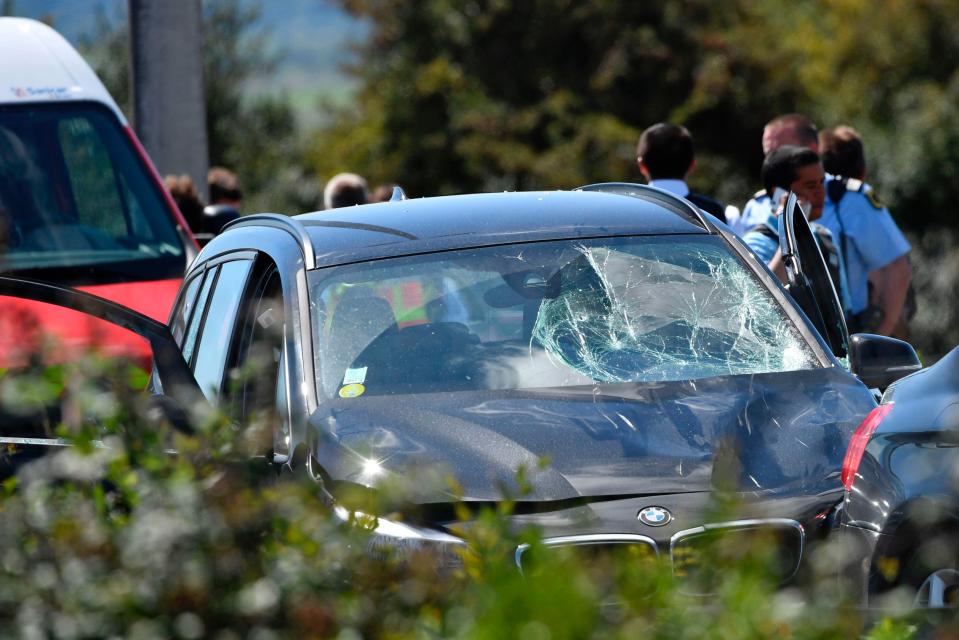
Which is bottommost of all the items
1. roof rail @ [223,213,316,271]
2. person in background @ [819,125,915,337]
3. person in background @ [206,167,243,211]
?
person in background @ [206,167,243,211]

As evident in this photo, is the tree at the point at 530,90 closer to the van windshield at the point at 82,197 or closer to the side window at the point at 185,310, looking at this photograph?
the van windshield at the point at 82,197

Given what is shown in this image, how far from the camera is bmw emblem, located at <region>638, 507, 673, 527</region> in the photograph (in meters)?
3.90

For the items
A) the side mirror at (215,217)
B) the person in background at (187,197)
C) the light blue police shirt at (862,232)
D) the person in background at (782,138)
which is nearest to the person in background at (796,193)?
the light blue police shirt at (862,232)

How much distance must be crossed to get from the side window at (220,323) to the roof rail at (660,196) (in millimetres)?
1411

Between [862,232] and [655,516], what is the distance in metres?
3.78

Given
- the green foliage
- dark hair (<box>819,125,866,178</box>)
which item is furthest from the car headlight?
the green foliage

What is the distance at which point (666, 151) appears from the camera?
7.77 m

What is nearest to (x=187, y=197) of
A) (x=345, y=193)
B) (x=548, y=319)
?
(x=345, y=193)

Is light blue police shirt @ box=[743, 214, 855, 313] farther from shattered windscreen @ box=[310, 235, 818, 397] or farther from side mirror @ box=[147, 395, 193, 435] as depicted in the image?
side mirror @ box=[147, 395, 193, 435]

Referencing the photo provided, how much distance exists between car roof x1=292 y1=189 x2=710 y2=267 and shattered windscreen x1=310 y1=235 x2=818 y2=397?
47mm

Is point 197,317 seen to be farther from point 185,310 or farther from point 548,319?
point 548,319

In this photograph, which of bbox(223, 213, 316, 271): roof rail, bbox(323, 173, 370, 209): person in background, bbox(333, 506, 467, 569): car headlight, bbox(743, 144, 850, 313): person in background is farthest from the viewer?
bbox(323, 173, 370, 209): person in background

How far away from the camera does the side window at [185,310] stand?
6098 mm

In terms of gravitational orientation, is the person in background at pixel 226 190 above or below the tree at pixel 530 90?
above
